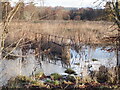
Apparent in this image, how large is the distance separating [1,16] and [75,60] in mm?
5798

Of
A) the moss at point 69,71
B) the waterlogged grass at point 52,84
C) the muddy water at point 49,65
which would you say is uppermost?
the muddy water at point 49,65

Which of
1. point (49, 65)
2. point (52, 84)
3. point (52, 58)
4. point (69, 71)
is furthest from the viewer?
point (52, 58)

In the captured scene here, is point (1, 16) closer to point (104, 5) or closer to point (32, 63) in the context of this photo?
point (104, 5)

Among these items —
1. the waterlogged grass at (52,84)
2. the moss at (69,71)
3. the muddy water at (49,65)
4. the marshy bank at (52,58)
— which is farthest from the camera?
the moss at (69,71)

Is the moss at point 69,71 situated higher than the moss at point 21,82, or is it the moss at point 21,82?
the moss at point 21,82

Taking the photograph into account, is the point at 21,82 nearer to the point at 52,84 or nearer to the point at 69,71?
the point at 52,84

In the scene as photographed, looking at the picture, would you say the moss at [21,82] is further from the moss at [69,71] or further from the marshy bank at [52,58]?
the moss at [69,71]

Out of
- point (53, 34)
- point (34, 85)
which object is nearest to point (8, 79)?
point (34, 85)

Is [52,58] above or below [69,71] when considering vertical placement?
above

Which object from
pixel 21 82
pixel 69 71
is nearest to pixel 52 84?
pixel 21 82

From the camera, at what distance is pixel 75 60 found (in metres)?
7.86

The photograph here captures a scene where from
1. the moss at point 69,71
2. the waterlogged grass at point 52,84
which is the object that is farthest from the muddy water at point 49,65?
the waterlogged grass at point 52,84

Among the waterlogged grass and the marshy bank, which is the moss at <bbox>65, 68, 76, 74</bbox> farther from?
the waterlogged grass

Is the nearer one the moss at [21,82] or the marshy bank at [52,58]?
the marshy bank at [52,58]
